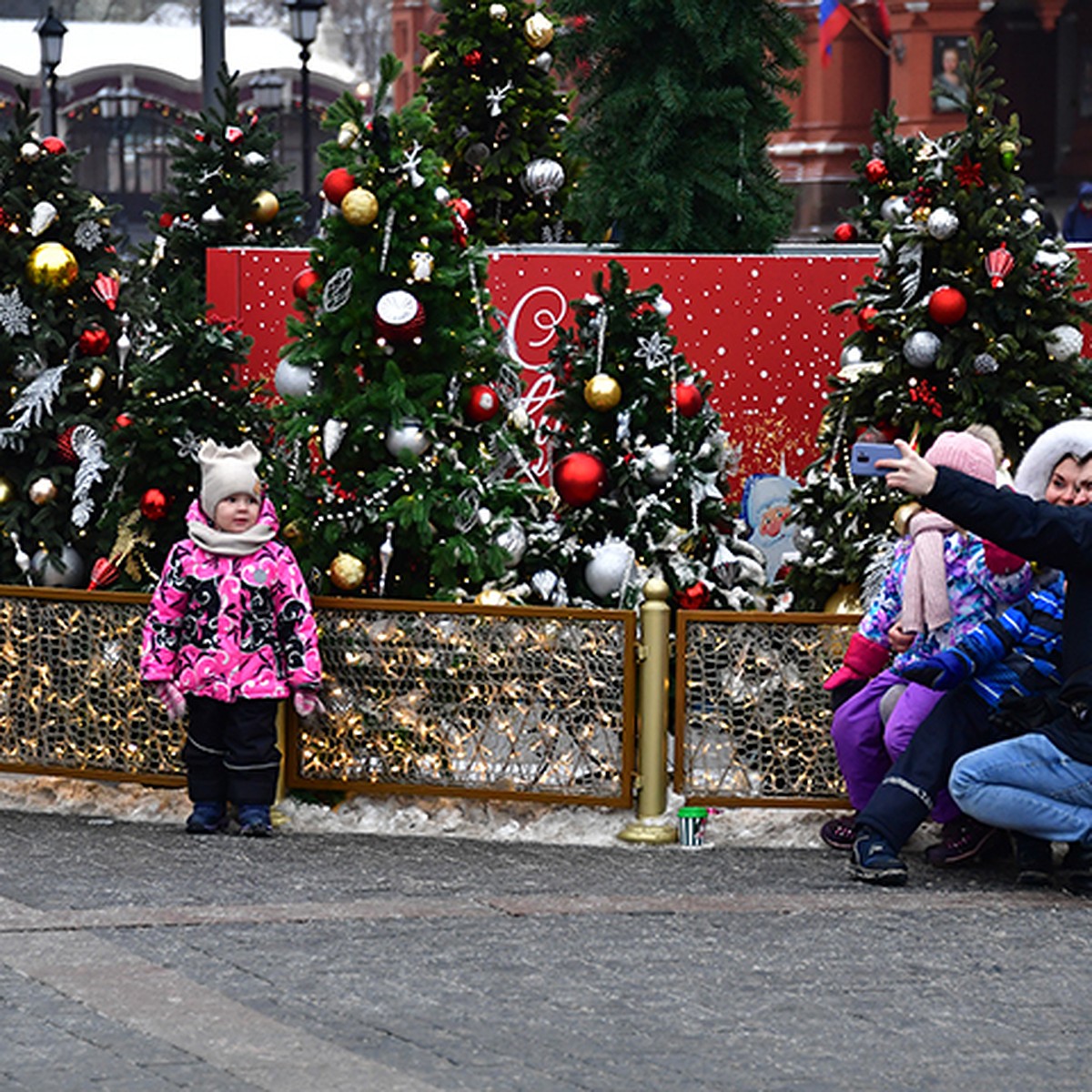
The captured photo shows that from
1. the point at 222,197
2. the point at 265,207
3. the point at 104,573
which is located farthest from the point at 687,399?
the point at 222,197

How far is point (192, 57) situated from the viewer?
65375 millimetres

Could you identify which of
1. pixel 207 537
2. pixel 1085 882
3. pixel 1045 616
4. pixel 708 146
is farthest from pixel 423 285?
pixel 708 146

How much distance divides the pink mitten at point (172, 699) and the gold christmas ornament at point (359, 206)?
1929 millimetres

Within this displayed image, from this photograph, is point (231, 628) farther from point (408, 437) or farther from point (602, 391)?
point (602, 391)

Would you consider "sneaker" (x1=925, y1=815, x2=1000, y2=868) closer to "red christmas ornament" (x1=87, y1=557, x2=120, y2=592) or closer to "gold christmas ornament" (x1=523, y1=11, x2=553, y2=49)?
"red christmas ornament" (x1=87, y1=557, x2=120, y2=592)

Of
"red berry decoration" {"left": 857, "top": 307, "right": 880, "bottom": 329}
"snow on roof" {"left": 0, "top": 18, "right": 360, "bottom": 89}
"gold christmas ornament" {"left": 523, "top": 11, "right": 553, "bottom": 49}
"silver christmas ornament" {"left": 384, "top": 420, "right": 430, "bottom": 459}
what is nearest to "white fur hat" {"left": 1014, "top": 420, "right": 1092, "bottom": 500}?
"red berry decoration" {"left": 857, "top": 307, "right": 880, "bottom": 329}

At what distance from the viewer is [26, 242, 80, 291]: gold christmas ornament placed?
10.7m

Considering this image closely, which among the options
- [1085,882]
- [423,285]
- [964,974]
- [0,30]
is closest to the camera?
[964,974]

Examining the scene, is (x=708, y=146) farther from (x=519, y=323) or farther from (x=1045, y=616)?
(x=1045, y=616)

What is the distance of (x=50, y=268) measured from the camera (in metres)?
10.7

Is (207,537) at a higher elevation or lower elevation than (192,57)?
lower

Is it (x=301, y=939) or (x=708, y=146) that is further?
(x=708, y=146)

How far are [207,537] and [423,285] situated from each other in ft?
4.52

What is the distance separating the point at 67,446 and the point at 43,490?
0.76 feet
